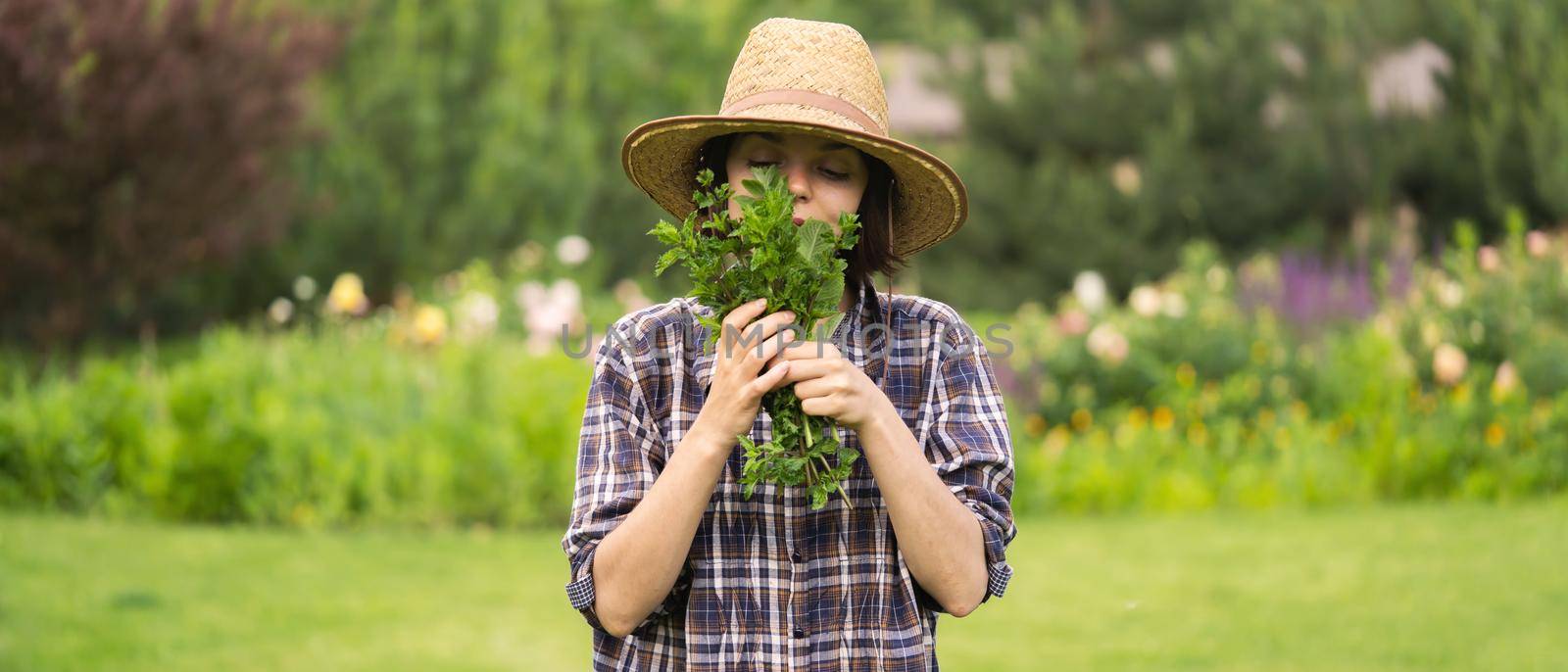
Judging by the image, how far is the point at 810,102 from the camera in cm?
207

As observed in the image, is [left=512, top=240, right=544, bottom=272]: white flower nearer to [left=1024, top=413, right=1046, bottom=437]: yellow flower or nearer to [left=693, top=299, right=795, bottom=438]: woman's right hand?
[left=1024, top=413, right=1046, bottom=437]: yellow flower

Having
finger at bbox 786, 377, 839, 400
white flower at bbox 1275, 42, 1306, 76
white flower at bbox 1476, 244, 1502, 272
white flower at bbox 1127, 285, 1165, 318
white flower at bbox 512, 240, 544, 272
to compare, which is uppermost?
white flower at bbox 1275, 42, 1306, 76

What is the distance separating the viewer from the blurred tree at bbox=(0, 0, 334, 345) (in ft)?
27.8

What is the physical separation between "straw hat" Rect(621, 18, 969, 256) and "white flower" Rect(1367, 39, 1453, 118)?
11049 millimetres

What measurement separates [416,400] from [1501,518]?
4799 mm

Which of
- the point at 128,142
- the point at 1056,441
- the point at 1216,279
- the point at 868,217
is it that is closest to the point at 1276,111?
the point at 1216,279

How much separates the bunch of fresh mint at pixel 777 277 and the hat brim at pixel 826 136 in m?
0.10

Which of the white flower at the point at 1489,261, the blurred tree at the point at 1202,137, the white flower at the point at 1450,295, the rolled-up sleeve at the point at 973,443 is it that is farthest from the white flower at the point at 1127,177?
the rolled-up sleeve at the point at 973,443

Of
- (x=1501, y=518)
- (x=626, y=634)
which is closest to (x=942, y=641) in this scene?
(x=1501, y=518)

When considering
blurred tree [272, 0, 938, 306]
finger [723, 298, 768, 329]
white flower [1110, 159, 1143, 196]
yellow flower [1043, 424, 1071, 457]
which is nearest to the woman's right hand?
finger [723, 298, 768, 329]

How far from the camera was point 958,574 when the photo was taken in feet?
6.60

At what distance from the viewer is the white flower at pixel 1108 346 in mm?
7629

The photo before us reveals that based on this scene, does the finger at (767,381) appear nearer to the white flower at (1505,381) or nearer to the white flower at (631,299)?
the white flower at (1505,381)

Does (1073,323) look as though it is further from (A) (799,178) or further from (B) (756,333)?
(B) (756,333)
